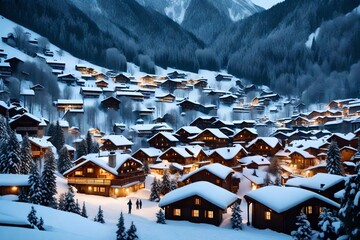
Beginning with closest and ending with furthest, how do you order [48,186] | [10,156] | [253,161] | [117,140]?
[48,186], [10,156], [253,161], [117,140]

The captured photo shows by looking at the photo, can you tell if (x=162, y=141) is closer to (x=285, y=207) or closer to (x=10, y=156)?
(x=10, y=156)

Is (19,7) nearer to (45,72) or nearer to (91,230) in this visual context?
(45,72)

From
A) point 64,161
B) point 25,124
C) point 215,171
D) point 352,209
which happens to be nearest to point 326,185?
point 215,171

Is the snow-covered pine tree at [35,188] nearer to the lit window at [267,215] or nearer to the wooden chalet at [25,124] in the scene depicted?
the lit window at [267,215]

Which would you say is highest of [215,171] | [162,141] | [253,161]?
[162,141]

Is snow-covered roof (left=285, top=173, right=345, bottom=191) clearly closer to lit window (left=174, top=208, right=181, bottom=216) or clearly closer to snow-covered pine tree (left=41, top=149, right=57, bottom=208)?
lit window (left=174, top=208, right=181, bottom=216)

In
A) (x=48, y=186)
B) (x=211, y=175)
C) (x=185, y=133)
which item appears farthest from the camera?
(x=185, y=133)

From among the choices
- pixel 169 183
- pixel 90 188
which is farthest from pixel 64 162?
pixel 169 183

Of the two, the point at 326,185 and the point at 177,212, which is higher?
the point at 326,185
